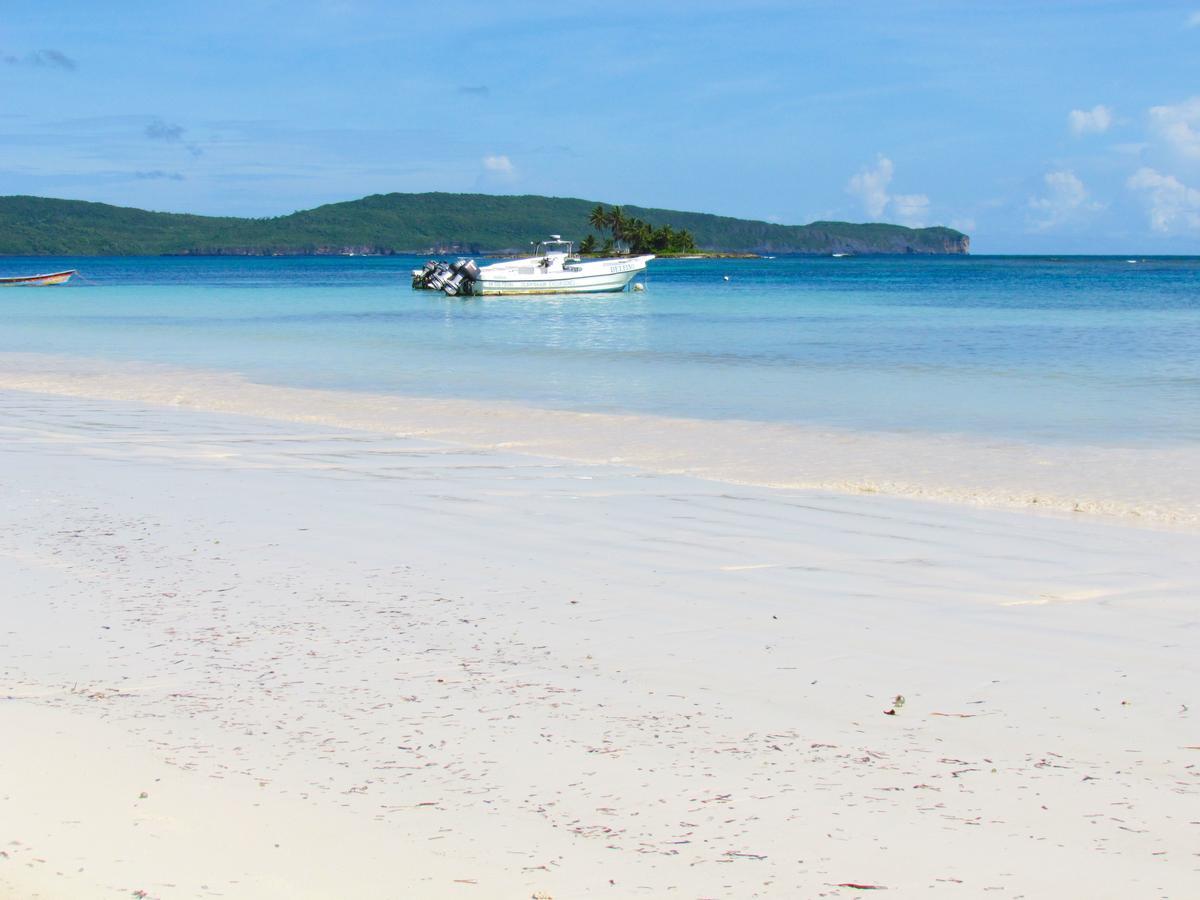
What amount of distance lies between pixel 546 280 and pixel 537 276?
0.59 metres

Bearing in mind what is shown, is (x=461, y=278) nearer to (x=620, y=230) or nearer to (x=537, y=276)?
(x=537, y=276)

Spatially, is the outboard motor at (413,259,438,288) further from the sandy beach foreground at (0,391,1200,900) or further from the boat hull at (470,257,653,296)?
the sandy beach foreground at (0,391,1200,900)

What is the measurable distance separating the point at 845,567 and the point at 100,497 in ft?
17.3

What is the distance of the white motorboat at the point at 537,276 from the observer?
2320 inches

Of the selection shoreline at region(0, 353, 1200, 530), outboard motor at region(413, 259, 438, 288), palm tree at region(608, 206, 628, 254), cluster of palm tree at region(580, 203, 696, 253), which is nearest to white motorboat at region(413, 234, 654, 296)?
outboard motor at region(413, 259, 438, 288)

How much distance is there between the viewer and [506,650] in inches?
211

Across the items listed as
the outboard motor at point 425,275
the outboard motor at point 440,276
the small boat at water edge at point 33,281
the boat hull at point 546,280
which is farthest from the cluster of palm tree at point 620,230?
the boat hull at point 546,280

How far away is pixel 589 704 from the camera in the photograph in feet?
15.4

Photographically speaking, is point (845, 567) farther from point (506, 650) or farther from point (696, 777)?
point (696, 777)

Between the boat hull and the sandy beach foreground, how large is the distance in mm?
50864

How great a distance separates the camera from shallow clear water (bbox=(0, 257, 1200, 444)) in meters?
Answer: 17.1

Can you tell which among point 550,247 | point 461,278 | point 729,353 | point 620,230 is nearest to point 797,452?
point 729,353

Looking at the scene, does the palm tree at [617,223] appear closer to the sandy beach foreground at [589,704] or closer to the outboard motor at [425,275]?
the outboard motor at [425,275]

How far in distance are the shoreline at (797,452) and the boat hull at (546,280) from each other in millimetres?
40166
